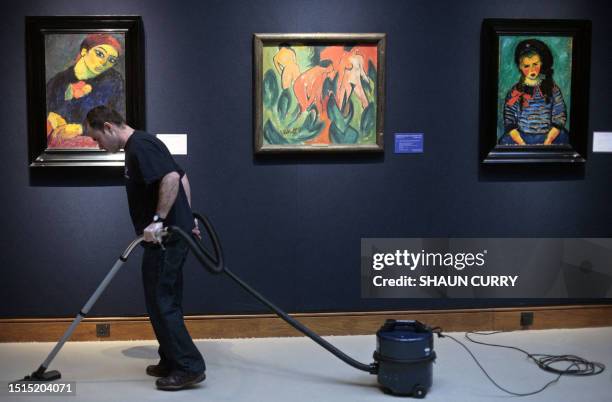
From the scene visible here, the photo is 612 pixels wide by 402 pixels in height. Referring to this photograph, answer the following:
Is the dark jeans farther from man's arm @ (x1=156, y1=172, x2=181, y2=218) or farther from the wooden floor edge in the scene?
the wooden floor edge

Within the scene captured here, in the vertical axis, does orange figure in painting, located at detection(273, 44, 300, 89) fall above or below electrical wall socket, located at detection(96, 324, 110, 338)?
above

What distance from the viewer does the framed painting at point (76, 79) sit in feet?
14.0

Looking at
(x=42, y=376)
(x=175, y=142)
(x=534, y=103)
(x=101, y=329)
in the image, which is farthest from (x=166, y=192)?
(x=534, y=103)

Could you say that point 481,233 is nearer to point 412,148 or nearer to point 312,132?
point 412,148

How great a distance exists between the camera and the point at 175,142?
4410mm

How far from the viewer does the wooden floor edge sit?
441 cm

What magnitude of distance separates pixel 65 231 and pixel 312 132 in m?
1.70

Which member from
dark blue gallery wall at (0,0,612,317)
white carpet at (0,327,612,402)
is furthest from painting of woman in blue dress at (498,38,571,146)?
white carpet at (0,327,612,402)

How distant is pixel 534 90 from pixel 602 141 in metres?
0.62

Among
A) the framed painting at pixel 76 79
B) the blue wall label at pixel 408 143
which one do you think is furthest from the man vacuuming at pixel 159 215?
the blue wall label at pixel 408 143

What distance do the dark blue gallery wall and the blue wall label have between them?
4 centimetres

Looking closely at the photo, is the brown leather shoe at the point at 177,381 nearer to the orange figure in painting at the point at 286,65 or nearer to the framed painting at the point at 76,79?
the framed painting at the point at 76,79

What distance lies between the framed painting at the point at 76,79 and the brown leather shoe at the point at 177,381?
57.6 inches

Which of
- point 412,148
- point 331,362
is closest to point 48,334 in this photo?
point 331,362
